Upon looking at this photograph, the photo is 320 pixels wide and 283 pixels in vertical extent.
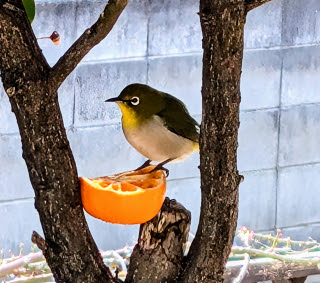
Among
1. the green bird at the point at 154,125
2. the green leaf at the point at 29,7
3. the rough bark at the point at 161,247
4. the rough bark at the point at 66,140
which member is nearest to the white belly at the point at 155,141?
the green bird at the point at 154,125

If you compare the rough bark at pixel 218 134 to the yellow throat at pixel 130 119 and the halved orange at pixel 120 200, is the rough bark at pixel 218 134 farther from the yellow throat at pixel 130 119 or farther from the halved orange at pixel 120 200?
the yellow throat at pixel 130 119

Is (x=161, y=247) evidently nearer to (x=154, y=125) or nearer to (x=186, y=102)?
(x=154, y=125)

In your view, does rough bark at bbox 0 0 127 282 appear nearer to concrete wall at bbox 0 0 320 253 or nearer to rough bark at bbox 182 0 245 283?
rough bark at bbox 182 0 245 283

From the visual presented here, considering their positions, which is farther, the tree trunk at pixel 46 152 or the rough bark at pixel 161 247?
the rough bark at pixel 161 247

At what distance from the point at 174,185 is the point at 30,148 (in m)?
1.92

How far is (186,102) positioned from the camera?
2828 millimetres

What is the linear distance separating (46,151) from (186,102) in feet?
5.98

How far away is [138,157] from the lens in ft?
9.18

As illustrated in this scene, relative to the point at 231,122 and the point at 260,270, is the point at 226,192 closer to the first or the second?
the point at 231,122

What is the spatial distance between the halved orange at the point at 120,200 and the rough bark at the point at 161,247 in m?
0.06

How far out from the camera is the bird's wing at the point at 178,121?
4.87ft

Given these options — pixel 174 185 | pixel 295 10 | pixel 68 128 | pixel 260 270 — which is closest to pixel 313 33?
pixel 295 10

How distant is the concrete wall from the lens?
262 cm

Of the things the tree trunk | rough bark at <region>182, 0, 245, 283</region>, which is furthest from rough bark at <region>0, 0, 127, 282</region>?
rough bark at <region>182, 0, 245, 283</region>
